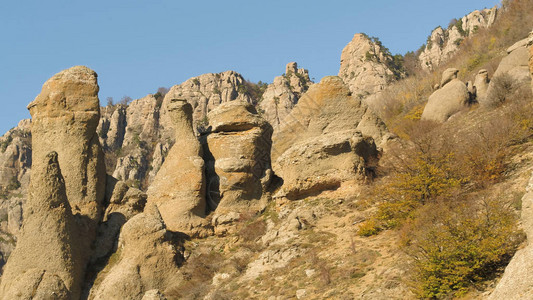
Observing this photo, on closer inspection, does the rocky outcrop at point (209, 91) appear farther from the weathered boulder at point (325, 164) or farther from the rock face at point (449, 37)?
the weathered boulder at point (325, 164)

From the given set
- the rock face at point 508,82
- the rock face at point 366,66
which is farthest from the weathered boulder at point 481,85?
the rock face at point 366,66

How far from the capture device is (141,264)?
615 inches

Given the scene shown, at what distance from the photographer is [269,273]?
14.4 meters

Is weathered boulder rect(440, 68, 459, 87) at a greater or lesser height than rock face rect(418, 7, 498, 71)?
lesser

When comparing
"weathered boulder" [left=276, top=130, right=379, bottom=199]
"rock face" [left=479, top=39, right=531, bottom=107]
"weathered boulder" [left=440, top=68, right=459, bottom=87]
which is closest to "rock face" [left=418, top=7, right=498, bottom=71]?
"weathered boulder" [left=440, top=68, right=459, bottom=87]

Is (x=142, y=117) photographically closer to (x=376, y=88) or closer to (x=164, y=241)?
(x=376, y=88)

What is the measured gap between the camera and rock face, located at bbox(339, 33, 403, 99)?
237 feet

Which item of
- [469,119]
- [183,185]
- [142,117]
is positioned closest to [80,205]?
[183,185]

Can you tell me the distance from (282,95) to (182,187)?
6370cm

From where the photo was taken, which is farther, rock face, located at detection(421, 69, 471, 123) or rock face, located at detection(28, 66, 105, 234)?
rock face, located at detection(421, 69, 471, 123)

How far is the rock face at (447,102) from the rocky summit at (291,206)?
9cm

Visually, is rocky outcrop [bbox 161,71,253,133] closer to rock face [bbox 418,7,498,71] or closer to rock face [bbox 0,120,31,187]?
rock face [bbox 0,120,31,187]

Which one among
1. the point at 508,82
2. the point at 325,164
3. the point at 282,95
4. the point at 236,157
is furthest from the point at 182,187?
the point at 282,95

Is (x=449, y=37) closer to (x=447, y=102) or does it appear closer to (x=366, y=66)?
(x=366, y=66)
